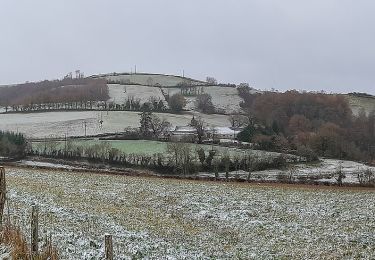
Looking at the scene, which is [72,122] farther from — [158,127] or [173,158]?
[173,158]

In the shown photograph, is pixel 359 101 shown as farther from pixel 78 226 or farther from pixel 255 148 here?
pixel 78 226

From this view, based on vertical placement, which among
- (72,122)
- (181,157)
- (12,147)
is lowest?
(181,157)

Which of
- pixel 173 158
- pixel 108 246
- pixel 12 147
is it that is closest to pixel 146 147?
pixel 173 158

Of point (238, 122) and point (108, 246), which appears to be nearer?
point (108, 246)

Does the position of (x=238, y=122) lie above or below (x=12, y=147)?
above

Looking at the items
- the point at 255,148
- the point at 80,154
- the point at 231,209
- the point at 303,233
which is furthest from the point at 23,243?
the point at 255,148

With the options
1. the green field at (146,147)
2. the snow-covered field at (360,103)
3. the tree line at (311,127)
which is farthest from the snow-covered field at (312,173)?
the snow-covered field at (360,103)

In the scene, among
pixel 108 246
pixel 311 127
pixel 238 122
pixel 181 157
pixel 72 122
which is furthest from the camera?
pixel 238 122

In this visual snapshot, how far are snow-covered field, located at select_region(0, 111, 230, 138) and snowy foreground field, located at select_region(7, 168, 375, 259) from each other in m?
85.6

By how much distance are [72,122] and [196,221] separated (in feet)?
369

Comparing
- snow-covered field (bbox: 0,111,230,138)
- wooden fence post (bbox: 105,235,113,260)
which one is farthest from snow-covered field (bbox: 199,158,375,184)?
wooden fence post (bbox: 105,235,113,260)

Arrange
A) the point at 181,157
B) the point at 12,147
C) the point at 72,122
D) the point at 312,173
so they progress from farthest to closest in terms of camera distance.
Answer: the point at 72,122, the point at 12,147, the point at 181,157, the point at 312,173

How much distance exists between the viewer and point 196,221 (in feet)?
86.4

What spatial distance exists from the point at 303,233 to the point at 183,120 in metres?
124
